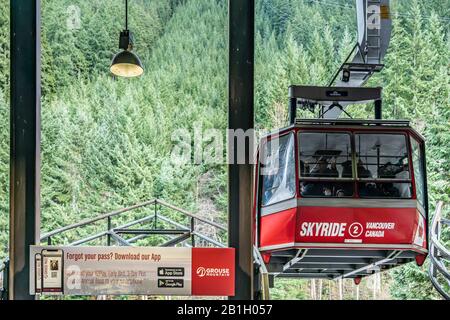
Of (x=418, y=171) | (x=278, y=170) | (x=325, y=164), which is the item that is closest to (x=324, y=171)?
(x=325, y=164)

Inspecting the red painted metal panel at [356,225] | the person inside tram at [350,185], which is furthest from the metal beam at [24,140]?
the person inside tram at [350,185]

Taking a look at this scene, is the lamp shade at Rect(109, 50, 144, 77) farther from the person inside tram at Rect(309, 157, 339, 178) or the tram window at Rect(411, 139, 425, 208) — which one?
the tram window at Rect(411, 139, 425, 208)

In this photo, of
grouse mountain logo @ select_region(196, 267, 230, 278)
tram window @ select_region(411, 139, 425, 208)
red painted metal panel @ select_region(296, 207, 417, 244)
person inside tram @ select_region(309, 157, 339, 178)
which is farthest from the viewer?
tram window @ select_region(411, 139, 425, 208)

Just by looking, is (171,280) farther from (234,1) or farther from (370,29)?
(370,29)

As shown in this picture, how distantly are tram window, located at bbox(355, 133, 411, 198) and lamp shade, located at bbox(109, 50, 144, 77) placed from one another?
2.18m

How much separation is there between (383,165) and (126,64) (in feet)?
8.49

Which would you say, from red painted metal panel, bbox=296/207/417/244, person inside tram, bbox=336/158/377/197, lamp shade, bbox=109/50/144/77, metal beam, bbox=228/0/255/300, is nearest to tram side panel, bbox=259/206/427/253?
red painted metal panel, bbox=296/207/417/244

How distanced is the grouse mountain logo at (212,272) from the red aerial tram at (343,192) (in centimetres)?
86

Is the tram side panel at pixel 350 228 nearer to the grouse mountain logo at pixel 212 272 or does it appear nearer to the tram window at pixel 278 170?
the tram window at pixel 278 170

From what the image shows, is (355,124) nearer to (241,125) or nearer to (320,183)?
(320,183)

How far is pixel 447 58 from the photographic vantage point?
2116 centimetres

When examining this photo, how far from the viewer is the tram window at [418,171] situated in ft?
19.4

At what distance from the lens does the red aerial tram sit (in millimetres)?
5711

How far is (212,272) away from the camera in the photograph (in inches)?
201
